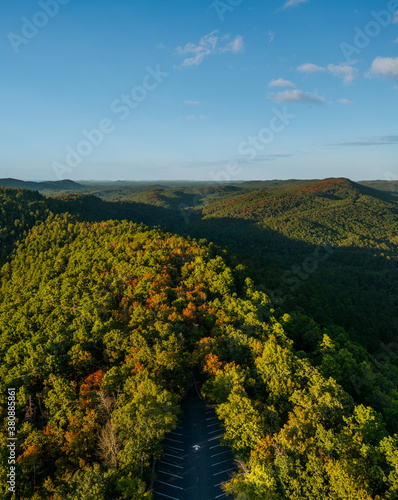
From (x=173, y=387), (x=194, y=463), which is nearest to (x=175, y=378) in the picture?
(x=173, y=387)

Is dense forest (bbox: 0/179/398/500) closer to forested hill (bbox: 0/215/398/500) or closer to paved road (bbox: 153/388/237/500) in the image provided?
forested hill (bbox: 0/215/398/500)

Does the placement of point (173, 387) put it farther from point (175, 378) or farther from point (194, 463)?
point (194, 463)

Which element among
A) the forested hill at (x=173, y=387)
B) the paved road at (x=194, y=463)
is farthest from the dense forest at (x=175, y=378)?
the paved road at (x=194, y=463)

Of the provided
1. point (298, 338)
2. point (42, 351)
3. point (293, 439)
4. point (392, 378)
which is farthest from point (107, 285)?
point (392, 378)

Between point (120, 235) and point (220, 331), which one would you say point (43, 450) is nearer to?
point (220, 331)

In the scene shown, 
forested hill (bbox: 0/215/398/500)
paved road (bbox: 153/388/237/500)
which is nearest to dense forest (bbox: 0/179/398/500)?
forested hill (bbox: 0/215/398/500)
